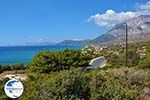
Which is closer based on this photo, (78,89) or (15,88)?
(15,88)

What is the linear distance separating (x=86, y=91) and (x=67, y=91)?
66cm

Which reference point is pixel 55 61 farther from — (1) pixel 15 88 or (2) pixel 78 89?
(1) pixel 15 88

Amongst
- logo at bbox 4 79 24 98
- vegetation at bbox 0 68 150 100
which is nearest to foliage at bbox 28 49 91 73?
vegetation at bbox 0 68 150 100

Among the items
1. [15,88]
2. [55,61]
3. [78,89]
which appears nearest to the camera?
[15,88]

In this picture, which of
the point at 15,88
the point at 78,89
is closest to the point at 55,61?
the point at 78,89

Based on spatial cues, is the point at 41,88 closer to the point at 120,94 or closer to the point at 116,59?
the point at 120,94

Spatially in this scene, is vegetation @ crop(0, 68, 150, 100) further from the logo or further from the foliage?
the foliage

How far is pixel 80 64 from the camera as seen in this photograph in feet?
117

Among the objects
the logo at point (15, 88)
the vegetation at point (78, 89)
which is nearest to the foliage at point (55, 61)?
the vegetation at point (78, 89)

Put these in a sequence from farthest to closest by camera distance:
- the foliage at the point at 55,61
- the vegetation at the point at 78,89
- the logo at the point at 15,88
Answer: the foliage at the point at 55,61, the vegetation at the point at 78,89, the logo at the point at 15,88

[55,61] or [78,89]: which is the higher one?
[78,89]

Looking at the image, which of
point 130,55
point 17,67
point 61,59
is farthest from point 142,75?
point 130,55

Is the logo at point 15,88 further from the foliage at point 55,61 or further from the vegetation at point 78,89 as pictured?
the foliage at point 55,61

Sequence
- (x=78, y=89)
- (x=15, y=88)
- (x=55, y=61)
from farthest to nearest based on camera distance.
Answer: (x=55, y=61) → (x=78, y=89) → (x=15, y=88)
